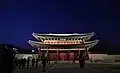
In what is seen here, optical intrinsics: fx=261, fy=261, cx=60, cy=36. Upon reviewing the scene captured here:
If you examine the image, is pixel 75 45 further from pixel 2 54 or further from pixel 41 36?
pixel 2 54

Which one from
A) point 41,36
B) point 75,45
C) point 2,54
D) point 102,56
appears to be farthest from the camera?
point 41,36

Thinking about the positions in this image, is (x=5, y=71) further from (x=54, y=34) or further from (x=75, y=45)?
(x=54, y=34)

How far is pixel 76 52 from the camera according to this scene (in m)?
79.1

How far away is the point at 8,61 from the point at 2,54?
0.26 m

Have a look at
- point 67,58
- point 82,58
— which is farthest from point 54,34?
point 82,58

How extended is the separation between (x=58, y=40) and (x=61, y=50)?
3.19 metres

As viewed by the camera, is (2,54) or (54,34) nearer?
(2,54)

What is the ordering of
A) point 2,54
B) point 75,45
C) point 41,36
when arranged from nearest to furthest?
point 2,54, point 75,45, point 41,36

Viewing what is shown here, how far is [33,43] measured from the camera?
257 ft

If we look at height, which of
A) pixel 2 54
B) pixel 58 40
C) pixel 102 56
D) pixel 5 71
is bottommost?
pixel 5 71

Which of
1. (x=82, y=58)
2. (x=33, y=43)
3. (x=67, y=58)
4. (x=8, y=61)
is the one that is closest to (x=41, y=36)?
(x=33, y=43)

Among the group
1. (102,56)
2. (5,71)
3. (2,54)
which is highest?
(102,56)

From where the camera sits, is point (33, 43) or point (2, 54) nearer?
point (2, 54)

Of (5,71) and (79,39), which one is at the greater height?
(79,39)
